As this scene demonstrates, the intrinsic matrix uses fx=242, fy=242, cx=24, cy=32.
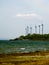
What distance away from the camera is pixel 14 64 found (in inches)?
1079

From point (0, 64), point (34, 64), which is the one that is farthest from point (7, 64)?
point (34, 64)

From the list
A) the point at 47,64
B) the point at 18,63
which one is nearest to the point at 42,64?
the point at 47,64

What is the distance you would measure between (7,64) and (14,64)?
0.80 m

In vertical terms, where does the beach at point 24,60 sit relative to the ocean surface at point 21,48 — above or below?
above

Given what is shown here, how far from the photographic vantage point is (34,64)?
2727 centimetres

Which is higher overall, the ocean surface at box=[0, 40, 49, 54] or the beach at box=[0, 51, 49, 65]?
the beach at box=[0, 51, 49, 65]

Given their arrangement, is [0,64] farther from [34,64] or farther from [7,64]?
[34,64]

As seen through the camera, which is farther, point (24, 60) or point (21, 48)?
point (21, 48)

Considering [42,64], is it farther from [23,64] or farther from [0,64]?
[0,64]

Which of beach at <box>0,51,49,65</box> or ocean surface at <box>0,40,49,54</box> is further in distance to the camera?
ocean surface at <box>0,40,49,54</box>

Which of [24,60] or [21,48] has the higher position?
[24,60]

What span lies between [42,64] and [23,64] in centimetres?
215

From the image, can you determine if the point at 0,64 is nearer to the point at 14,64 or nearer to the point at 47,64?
the point at 14,64

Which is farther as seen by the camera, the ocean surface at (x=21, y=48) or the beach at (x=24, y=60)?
the ocean surface at (x=21, y=48)
